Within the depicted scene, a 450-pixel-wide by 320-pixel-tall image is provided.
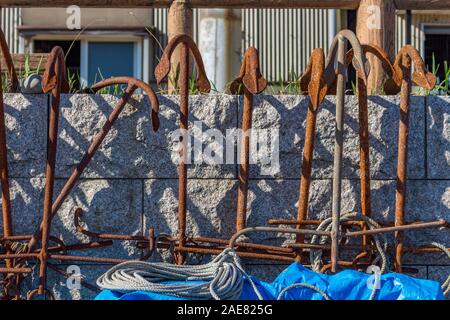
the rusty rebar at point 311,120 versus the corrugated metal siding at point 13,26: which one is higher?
the corrugated metal siding at point 13,26

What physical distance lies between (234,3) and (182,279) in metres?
1.87

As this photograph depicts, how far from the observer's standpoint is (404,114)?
174 inches

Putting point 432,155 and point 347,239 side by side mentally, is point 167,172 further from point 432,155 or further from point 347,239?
point 432,155

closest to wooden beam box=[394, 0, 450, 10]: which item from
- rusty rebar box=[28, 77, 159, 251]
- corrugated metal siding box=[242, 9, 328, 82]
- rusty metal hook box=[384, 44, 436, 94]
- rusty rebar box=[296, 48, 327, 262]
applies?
rusty metal hook box=[384, 44, 436, 94]

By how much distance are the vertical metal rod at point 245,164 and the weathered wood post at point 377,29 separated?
2.97ft

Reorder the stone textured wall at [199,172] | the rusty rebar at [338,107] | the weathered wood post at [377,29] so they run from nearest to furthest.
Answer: the rusty rebar at [338,107]
the stone textured wall at [199,172]
the weathered wood post at [377,29]

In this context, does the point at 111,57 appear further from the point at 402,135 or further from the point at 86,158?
the point at 402,135

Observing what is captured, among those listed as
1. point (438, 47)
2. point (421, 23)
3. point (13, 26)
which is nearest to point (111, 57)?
point (13, 26)

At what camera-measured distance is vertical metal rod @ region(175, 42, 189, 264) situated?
14.4 ft

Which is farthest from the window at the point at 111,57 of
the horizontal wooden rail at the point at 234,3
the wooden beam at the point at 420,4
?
the wooden beam at the point at 420,4

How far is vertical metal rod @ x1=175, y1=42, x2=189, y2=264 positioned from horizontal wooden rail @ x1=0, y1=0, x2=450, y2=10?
0.77 meters

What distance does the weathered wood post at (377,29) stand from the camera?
5039 millimetres

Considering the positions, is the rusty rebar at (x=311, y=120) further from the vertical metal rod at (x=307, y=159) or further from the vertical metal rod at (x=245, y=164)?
the vertical metal rod at (x=245, y=164)

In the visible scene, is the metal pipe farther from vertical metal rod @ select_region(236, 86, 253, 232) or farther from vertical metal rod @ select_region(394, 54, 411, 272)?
vertical metal rod @ select_region(236, 86, 253, 232)
